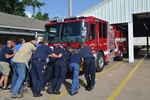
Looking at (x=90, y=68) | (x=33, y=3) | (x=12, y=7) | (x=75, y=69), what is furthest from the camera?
(x=33, y=3)

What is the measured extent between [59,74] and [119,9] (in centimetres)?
997

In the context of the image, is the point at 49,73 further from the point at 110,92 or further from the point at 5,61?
the point at 110,92

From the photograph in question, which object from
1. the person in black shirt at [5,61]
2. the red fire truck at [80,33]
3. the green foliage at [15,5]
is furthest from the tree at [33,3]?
the person in black shirt at [5,61]

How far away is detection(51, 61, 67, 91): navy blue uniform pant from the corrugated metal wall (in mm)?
9509

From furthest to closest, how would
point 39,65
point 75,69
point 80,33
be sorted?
point 80,33 → point 75,69 → point 39,65

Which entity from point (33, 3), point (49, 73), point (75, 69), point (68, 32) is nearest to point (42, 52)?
point (49, 73)

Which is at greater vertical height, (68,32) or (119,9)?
(119,9)

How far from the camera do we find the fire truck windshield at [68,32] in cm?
948

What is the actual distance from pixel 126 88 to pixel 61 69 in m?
2.46

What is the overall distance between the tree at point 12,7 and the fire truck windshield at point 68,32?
2783cm

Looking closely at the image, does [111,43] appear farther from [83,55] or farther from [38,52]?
[38,52]

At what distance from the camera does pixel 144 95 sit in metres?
6.70

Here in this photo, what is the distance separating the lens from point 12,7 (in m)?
37.0

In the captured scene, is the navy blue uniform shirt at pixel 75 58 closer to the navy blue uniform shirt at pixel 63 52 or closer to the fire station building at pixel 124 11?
the navy blue uniform shirt at pixel 63 52
